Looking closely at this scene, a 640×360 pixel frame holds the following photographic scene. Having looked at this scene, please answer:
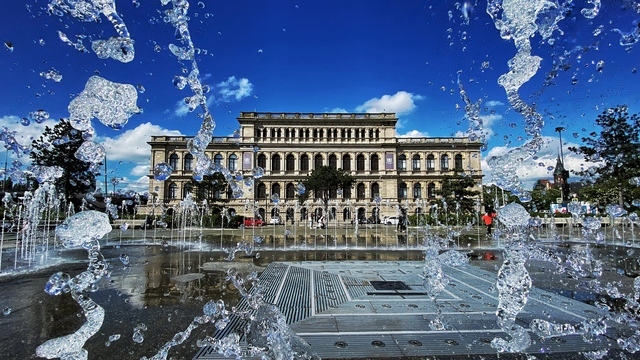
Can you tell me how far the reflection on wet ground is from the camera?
131 inches

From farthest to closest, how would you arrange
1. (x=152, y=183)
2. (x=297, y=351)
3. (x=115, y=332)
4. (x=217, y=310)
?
(x=152, y=183) → (x=217, y=310) → (x=115, y=332) → (x=297, y=351)

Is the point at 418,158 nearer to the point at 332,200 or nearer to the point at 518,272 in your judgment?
the point at 332,200

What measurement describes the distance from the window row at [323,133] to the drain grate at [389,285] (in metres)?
49.3

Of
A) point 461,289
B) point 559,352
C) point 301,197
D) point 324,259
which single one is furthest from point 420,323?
point 301,197

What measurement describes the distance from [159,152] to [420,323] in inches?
2205

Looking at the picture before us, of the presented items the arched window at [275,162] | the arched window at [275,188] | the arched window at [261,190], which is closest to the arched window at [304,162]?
the arched window at [275,162]

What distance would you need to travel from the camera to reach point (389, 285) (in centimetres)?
621

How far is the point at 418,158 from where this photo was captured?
5694 cm

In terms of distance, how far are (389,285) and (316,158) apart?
4931cm

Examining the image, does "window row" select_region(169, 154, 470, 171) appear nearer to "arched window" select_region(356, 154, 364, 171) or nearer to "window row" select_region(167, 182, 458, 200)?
"arched window" select_region(356, 154, 364, 171)

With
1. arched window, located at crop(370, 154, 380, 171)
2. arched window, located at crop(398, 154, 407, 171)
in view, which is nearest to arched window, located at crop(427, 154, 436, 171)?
arched window, located at crop(398, 154, 407, 171)

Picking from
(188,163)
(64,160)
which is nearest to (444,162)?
(188,163)

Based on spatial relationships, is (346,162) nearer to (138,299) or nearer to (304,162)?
(304,162)

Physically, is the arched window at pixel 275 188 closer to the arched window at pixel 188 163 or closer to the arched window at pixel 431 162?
the arched window at pixel 188 163
